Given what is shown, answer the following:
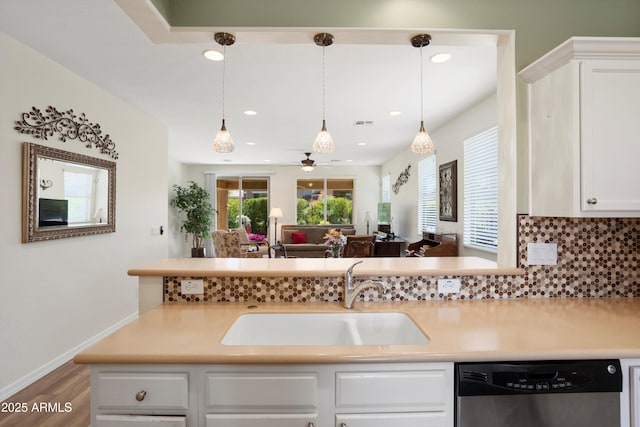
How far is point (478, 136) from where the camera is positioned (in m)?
3.67

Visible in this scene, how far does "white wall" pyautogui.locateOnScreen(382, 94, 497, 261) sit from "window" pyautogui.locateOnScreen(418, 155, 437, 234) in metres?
0.16

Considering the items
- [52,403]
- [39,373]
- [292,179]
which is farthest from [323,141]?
[292,179]

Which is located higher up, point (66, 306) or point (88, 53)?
point (88, 53)

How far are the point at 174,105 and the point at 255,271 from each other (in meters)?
2.98

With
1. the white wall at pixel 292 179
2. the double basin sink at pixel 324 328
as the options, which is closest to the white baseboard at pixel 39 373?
the double basin sink at pixel 324 328

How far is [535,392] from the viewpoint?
115 centimetres

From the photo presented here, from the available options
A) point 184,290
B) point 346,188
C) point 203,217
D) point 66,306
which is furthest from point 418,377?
point 346,188

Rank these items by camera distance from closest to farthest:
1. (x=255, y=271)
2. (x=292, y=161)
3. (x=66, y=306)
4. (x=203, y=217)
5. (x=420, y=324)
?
(x=420, y=324) → (x=255, y=271) → (x=66, y=306) → (x=203, y=217) → (x=292, y=161)

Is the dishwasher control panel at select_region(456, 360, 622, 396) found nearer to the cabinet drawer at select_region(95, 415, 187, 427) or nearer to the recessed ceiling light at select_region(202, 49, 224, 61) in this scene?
the cabinet drawer at select_region(95, 415, 187, 427)

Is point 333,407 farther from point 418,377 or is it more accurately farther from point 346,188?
point 346,188

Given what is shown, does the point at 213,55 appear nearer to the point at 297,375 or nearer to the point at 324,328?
the point at 324,328

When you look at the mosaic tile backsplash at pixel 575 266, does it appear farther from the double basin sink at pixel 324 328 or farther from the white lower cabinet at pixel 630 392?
the white lower cabinet at pixel 630 392

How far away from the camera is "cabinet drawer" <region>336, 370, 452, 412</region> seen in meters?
1.14

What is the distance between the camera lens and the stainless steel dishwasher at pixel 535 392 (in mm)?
1141
